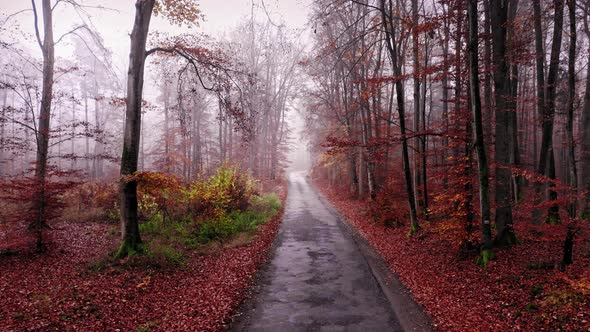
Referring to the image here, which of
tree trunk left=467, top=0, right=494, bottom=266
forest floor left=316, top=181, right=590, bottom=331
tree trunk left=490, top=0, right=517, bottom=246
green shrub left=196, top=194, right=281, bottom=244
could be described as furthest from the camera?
green shrub left=196, top=194, right=281, bottom=244

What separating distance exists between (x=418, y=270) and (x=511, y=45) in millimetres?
7103

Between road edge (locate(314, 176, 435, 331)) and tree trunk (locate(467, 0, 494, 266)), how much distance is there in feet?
7.98

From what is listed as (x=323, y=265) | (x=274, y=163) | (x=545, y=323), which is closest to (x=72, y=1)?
(x=323, y=265)

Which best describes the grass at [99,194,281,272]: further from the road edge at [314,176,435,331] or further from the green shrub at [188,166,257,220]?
the road edge at [314,176,435,331]

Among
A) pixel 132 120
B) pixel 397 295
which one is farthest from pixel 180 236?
pixel 397 295

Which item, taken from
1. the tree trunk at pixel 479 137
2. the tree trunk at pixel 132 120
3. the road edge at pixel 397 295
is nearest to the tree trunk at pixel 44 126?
the tree trunk at pixel 132 120

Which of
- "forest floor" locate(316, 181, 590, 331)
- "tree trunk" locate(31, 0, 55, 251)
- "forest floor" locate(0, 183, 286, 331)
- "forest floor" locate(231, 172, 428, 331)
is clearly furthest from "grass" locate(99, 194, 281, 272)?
"forest floor" locate(316, 181, 590, 331)

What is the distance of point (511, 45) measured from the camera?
→ 9.41m

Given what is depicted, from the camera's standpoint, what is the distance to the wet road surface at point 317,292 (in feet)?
19.4

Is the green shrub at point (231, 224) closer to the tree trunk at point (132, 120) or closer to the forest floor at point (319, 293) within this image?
the forest floor at point (319, 293)

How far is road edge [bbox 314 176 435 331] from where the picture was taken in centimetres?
595

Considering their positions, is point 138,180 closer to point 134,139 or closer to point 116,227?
point 134,139

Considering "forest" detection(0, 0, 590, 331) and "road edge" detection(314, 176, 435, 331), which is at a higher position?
"forest" detection(0, 0, 590, 331)

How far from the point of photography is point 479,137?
7.92m
